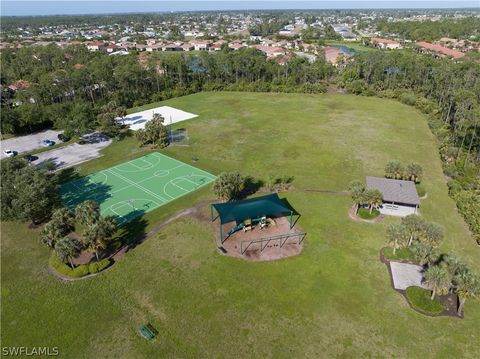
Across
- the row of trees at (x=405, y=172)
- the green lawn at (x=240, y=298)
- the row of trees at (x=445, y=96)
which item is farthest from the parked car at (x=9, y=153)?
the row of trees at (x=445, y=96)

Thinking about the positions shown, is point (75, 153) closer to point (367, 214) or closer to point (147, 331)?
point (147, 331)

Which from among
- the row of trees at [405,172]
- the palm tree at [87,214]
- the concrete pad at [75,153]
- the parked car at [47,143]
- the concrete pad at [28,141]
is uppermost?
the palm tree at [87,214]

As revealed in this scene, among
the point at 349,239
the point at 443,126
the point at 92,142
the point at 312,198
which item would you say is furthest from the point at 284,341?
the point at 443,126

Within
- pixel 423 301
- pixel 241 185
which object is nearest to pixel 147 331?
pixel 241 185

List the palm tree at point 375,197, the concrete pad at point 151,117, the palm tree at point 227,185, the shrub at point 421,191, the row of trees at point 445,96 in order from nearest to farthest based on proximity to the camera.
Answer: the palm tree at point 375,197
the palm tree at point 227,185
the shrub at point 421,191
the row of trees at point 445,96
the concrete pad at point 151,117

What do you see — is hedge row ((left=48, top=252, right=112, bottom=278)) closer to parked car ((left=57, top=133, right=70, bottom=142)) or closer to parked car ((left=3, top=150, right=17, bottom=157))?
parked car ((left=3, top=150, right=17, bottom=157))

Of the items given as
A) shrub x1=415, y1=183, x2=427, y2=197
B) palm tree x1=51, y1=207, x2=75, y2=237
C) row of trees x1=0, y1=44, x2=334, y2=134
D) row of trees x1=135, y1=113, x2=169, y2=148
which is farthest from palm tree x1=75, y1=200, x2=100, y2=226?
shrub x1=415, y1=183, x2=427, y2=197

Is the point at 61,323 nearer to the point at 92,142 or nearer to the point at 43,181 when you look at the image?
the point at 43,181

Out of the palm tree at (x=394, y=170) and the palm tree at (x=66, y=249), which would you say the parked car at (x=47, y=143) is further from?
the palm tree at (x=394, y=170)
